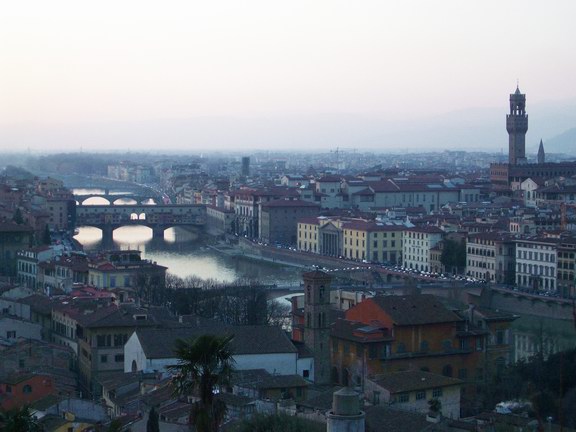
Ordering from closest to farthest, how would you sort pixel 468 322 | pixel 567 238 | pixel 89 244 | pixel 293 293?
1. pixel 468 322
2. pixel 293 293
3. pixel 567 238
4. pixel 89 244

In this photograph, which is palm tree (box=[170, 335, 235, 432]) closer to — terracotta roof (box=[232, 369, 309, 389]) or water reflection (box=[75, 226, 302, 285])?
terracotta roof (box=[232, 369, 309, 389])

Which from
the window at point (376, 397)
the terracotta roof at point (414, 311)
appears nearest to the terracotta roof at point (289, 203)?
the terracotta roof at point (414, 311)

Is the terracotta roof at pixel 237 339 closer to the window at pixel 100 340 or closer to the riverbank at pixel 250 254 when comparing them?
the window at pixel 100 340

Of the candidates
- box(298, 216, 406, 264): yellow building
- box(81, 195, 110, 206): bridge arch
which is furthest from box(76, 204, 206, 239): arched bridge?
box(298, 216, 406, 264): yellow building

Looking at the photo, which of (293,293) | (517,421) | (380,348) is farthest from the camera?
(293,293)

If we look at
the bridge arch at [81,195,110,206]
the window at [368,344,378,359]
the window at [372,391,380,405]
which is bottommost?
the bridge arch at [81,195,110,206]

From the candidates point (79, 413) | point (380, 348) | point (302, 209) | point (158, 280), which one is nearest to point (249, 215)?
point (302, 209)

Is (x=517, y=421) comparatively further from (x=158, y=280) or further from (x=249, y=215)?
(x=249, y=215)
